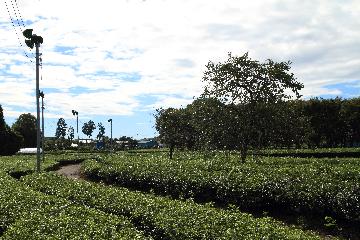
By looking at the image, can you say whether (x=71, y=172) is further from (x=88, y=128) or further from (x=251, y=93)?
(x=88, y=128)

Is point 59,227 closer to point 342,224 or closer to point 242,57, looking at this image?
point 342,224

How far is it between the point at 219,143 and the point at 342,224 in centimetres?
1364

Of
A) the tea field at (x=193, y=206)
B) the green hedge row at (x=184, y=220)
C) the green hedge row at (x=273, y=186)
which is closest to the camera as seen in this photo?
the green hedge row at (x=184, y=220)

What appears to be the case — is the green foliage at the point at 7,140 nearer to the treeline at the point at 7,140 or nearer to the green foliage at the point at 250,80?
the treeline at the point at 7,140

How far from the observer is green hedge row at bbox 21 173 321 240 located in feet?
29.1

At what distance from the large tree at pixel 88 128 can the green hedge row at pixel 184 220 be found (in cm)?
15063

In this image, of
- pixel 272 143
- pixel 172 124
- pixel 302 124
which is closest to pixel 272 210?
pixel 272 143

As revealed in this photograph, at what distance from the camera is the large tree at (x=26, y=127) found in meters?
110

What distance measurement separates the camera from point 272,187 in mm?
16219

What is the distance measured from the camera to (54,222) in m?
9.73

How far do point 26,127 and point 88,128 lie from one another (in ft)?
172

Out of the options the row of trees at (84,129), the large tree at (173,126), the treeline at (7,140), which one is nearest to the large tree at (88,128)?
the row of trees at (84,129)

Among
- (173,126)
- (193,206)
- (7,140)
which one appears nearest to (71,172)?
(173,126)

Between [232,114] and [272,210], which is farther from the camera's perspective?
[232,114]
